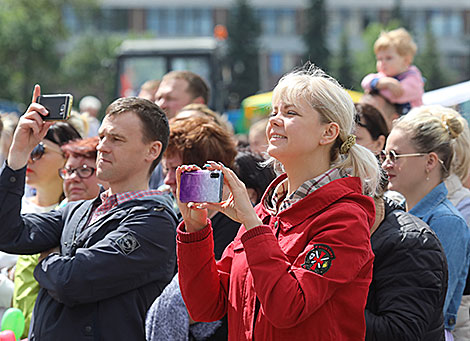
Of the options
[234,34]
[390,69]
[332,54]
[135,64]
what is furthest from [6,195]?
[332,54]

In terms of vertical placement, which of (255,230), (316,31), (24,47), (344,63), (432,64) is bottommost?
(255,230)

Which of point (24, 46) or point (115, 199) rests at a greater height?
point (24, 46)

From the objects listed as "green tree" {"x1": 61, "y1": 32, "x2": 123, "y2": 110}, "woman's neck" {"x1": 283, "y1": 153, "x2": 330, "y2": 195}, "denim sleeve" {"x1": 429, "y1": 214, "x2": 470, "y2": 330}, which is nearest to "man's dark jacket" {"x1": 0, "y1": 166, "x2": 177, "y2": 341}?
"woman's neck" {"x1": 283, "y1": 153, "x2": 330, "y2": 195}

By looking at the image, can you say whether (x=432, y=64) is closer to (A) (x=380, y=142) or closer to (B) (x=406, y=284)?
(A) (x=380, y=142)

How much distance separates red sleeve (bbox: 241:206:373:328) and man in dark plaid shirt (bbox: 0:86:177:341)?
41.3 inches

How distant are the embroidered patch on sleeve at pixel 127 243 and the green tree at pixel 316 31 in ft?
190

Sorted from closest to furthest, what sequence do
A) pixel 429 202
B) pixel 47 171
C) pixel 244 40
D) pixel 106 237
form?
pixel 106 237 → pixel 429 202 → pixel 47 171 → pixel 244 40

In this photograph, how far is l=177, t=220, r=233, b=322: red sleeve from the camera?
2748mm

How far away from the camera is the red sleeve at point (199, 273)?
2748mm

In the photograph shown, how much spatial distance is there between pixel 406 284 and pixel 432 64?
5664 centimetres

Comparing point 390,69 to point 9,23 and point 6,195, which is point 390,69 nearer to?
point 6,195

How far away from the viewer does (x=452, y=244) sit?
3.55 metres

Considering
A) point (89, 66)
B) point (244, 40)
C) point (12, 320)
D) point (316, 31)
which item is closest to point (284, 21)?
point (316, 31)

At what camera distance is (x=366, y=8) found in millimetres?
69312
